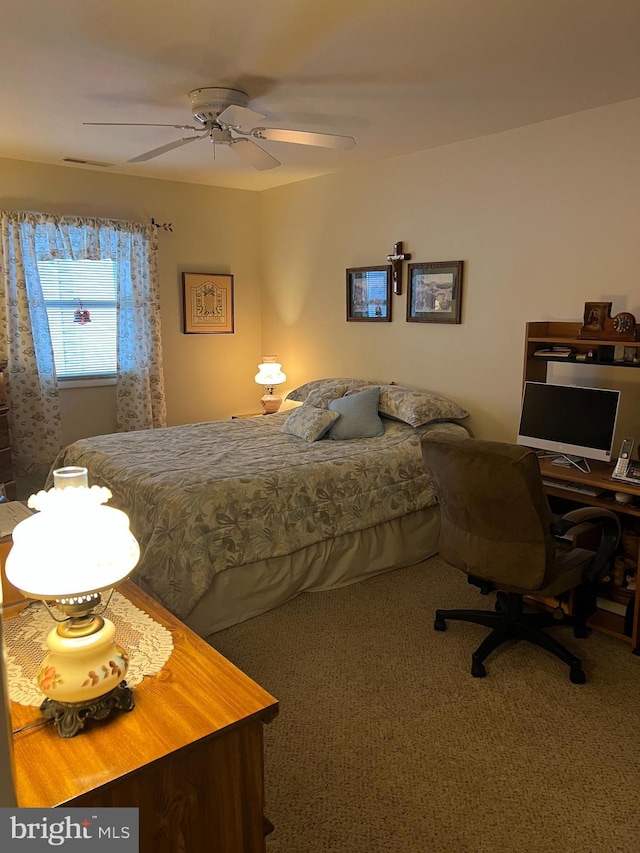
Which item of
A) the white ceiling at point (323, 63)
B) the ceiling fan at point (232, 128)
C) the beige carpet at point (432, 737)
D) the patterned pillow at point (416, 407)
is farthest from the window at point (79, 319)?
the beige carpet at point (432, 737)

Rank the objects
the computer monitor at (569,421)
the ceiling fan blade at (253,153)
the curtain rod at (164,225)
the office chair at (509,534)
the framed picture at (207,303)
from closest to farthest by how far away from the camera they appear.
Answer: the office chair at (509,534), the computer monitor at (569,421), the ceiling fan blade at (253,153), the curtain rod at (164,225), the framed picture at (207,303)

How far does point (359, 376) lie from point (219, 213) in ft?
6.58

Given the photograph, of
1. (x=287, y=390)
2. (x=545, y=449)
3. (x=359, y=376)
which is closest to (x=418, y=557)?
(x=545, y=449)

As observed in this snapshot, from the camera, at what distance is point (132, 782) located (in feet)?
3.88

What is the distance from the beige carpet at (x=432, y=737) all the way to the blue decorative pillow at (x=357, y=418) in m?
1.23

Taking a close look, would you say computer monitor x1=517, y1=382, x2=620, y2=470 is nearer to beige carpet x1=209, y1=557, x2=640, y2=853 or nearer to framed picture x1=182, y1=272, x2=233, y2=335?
beige carpet x1=209, y1=557, x2=640, y2=853

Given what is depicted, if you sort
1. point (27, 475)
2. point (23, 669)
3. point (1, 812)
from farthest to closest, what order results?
point (27, 475)
point (23, 669)
point (1, 812)

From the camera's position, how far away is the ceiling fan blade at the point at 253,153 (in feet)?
9.92

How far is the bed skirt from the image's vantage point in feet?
9.50

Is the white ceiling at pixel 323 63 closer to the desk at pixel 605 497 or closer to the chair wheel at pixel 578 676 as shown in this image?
the desk at pixel 605 497

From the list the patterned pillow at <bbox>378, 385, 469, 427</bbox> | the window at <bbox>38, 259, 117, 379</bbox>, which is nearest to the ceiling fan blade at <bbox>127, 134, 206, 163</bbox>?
the window at <bbox>38, 259, 117, 379</bbox>

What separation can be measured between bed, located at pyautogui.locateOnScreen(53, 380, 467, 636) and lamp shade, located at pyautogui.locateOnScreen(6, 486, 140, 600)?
5.16 ft

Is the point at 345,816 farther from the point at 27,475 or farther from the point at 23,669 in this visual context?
the point at 27,475

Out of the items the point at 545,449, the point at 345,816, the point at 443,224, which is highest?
the point at 443,224
